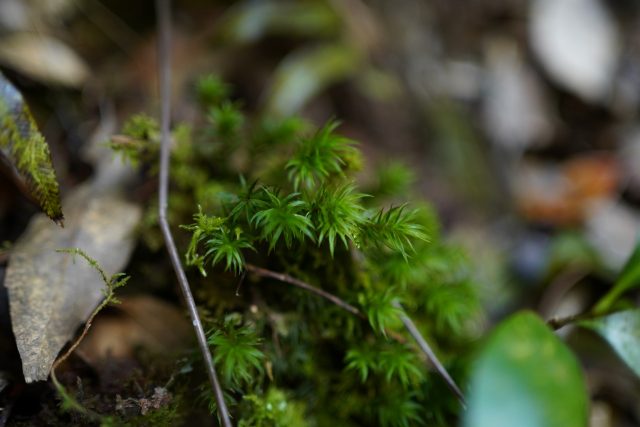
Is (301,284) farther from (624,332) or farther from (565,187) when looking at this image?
(565,187)

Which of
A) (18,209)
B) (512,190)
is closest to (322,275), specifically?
(18,209)

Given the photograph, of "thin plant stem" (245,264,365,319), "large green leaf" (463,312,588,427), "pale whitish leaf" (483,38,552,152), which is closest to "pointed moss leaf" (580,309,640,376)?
"large green leaf" (463,312,588,427)

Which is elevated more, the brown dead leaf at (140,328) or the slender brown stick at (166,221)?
the slender brown stick at (166,221)

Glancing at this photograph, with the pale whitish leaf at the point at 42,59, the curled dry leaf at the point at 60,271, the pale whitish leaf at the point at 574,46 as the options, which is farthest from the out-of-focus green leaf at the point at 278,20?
the pale whitish leaf at the point at 574,46

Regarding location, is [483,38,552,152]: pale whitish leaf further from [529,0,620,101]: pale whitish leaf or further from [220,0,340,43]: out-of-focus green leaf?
[220,0,340,43]: out-of-focus green leaf

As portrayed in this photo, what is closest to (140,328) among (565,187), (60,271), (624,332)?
(60,271)

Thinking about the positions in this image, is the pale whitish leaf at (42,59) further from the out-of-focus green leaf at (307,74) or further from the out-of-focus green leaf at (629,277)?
the out-of-focus green leaf at (629,277)

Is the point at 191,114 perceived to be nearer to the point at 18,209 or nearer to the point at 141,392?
the point at 18,209
